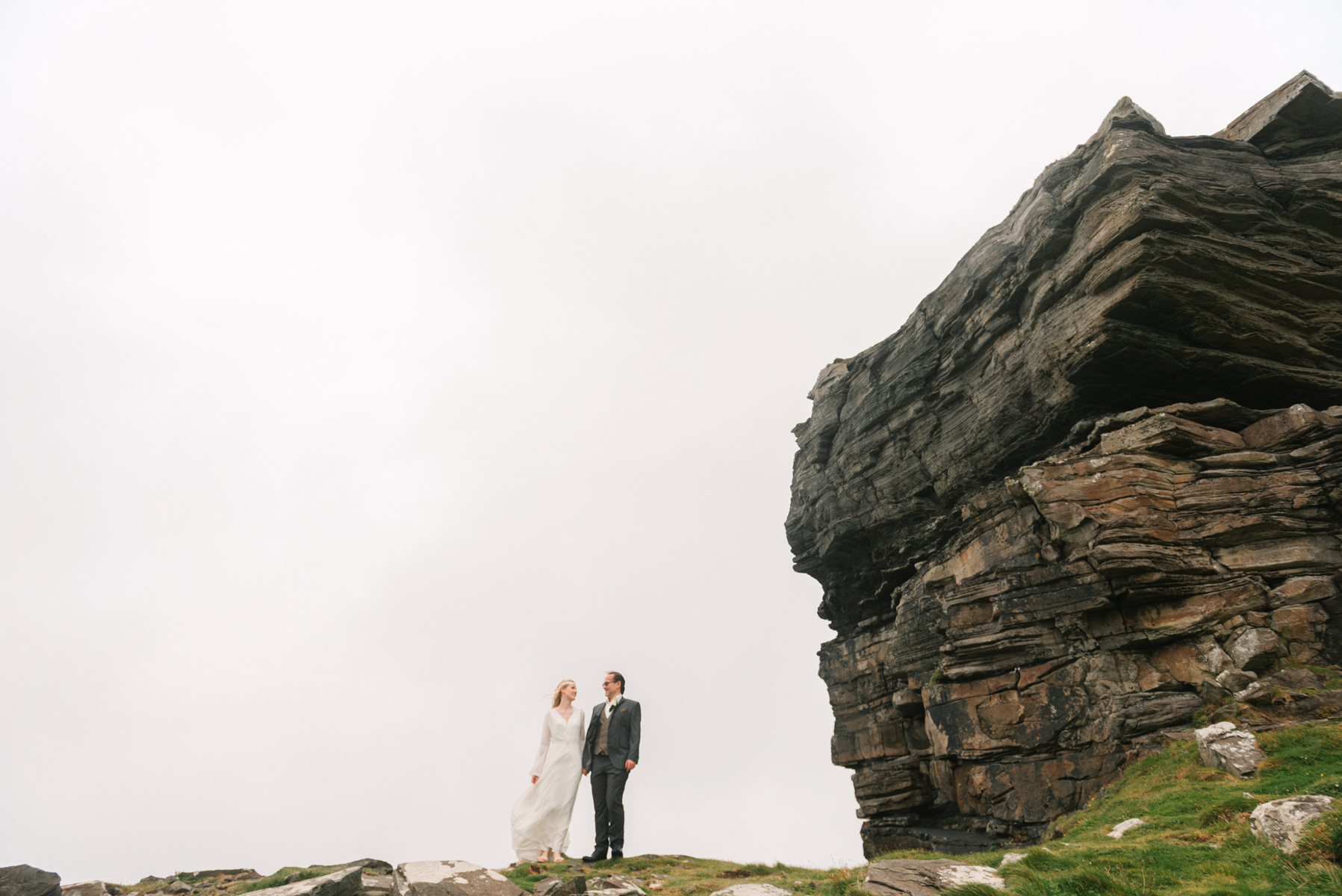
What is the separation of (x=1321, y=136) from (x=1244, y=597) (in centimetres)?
2072

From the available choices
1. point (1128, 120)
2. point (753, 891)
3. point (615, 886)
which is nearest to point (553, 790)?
point (615, 886)

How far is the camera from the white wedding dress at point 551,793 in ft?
56.3

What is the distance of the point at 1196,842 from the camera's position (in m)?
10.4

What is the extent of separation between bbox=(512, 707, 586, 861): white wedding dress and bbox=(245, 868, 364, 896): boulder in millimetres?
7038

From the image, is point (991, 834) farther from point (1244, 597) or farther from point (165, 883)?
point (165, 883)

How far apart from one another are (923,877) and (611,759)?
9831 mm

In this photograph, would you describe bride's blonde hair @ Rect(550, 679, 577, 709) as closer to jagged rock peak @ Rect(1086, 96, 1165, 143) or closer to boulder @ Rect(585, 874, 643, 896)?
boulder @ Rect(585, 874, 643, 896)

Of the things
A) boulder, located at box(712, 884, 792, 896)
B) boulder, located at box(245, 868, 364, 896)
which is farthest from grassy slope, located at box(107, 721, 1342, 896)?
boulder, located at box(245, 868, 364, 896)

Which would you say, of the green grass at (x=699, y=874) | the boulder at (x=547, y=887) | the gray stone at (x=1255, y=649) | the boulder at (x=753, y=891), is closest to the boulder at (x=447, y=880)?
the boulder at (x=547, y=887)

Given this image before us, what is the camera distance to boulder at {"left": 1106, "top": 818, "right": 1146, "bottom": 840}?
1256cm

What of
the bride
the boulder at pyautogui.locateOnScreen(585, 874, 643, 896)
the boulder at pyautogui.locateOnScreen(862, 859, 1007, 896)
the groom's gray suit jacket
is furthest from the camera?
the groom's gray suit jacket

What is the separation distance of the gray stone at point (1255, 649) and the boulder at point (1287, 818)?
1057 centimetres

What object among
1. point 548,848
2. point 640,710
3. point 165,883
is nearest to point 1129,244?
point 640,710

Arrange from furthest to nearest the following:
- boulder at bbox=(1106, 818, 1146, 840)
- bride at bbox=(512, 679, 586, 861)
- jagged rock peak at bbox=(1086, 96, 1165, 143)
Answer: jagged rock peak at bbox=(1086, 96, 1165, 143) < bride at bbox=(512, 679, 586, 861) < boulder at bbox=(1106, 818, 1146, 840)
